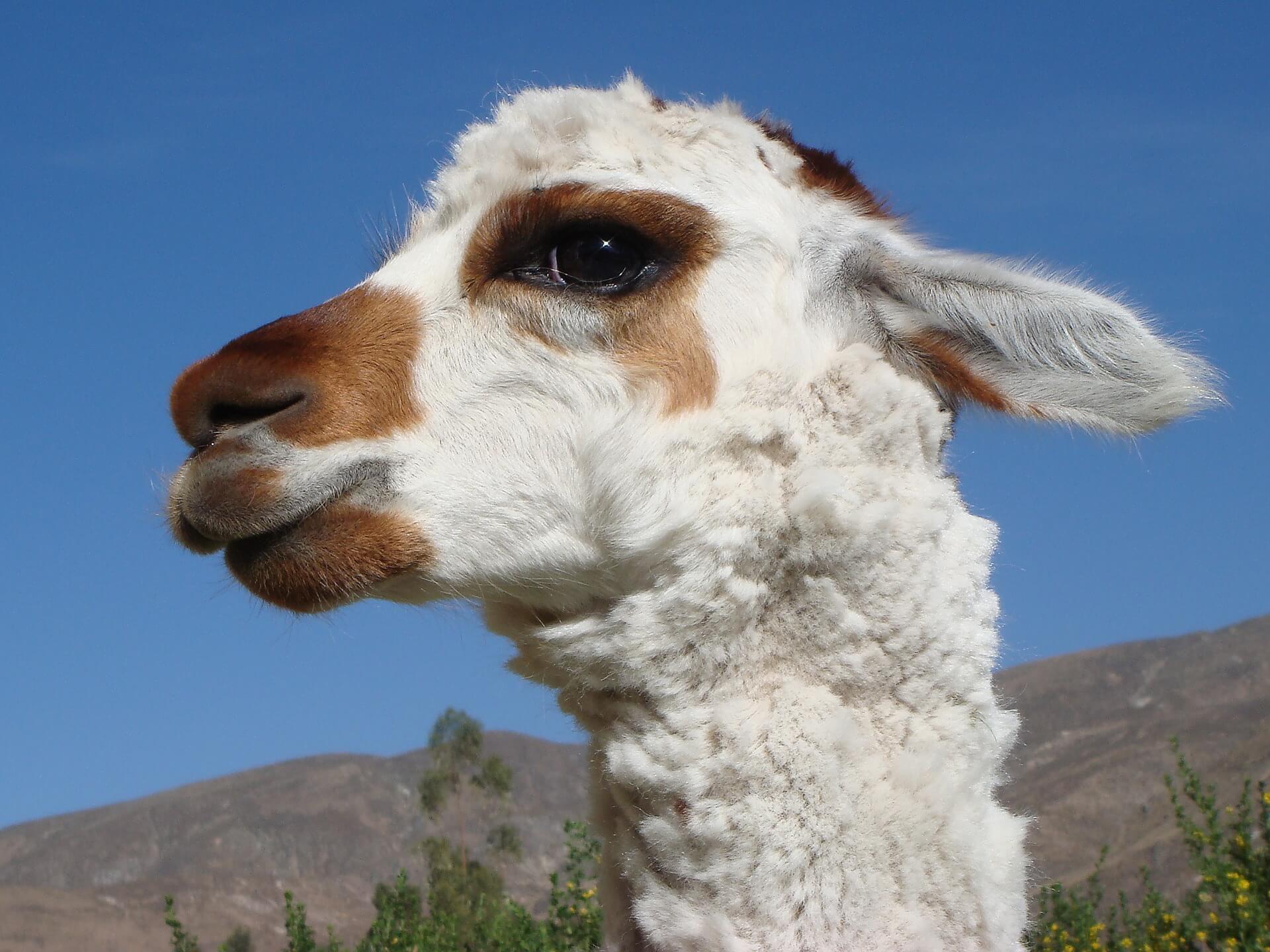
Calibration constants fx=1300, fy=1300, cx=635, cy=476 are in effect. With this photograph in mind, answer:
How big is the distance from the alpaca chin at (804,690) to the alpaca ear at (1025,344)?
→ 0.50 ft

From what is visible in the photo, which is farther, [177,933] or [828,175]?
[177,933]

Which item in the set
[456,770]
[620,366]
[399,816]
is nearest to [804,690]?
[620,366]

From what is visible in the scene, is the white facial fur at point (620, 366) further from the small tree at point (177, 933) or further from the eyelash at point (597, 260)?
the small tree at point (177, 933)

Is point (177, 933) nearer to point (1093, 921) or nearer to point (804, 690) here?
point (1093, 921)

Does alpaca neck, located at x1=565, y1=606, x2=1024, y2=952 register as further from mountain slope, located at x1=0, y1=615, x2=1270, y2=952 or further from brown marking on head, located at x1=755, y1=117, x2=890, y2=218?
mountain slope, located at x1=0, y1=615, x2=1270, y2=952

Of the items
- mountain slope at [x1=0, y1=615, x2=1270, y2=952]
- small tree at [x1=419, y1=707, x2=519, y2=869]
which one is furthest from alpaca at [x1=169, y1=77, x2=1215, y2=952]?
small tree at [x1=419, y1=707, x2=519, y2=869]

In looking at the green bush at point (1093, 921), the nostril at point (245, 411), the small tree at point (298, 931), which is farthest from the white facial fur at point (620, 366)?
the small tree at point (298, 931)

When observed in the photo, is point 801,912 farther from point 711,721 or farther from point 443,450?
point 443,450

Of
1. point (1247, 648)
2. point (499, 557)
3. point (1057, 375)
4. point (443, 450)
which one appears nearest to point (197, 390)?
point (443, 450)

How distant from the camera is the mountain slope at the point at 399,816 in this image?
123 feet

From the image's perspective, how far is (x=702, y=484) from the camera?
2.38 meters

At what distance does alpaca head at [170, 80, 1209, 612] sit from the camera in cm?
240

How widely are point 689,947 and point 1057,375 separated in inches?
50.7

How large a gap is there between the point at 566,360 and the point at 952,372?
0.78 metres
